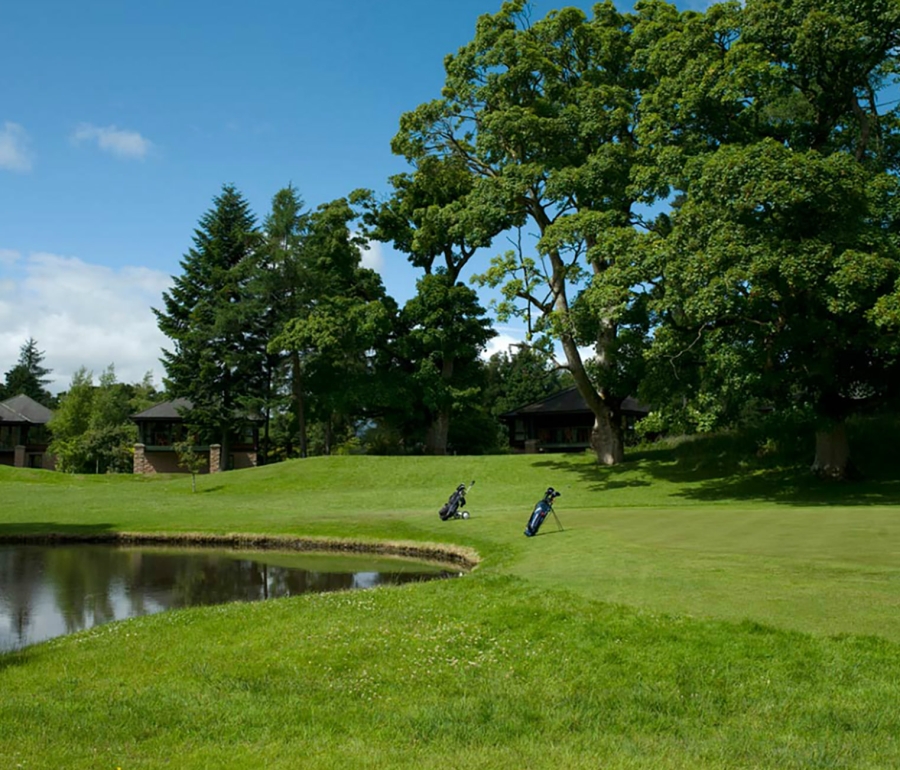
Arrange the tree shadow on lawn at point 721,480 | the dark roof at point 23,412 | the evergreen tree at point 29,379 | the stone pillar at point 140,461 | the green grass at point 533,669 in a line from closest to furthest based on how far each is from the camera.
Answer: the green grass at point 533,669 < the tree shadow on lawn at point 721,480 < the stone pillar at point 140,461 < the dark roof at point 23,412 < the evergreen tree at point 29,379

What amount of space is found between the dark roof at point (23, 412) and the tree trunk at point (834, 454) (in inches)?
2472

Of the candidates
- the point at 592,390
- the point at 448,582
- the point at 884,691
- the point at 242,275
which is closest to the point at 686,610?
the point at 884,691

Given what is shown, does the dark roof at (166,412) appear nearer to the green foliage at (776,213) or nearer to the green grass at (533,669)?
the green foliage at (776,213)

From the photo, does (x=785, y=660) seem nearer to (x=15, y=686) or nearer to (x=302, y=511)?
(x=15, y=686)

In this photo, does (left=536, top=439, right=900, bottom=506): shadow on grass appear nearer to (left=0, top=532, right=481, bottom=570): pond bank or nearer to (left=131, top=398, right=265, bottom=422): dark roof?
(left=0, top=532, right=481, bottom=570): pond bank

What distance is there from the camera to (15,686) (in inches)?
343

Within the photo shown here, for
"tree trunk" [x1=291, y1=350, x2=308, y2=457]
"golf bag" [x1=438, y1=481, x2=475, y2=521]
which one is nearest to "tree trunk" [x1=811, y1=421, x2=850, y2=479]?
"golf bag" [x1=438, y1=481, x2=475, y2=521]

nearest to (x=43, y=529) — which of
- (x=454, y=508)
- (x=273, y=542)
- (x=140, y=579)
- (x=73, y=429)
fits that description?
(x=273, y=542)

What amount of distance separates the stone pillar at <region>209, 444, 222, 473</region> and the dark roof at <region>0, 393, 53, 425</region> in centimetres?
2096

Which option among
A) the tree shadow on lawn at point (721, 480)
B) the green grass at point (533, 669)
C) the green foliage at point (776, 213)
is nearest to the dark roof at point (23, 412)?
the tree shadow on lawn at point (721, 480)

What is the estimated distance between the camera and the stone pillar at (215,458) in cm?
5906

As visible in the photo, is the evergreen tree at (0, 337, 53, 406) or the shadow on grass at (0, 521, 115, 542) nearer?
the shadow on grass at (0, 521, 115, 542)

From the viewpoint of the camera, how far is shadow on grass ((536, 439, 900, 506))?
2853 cm

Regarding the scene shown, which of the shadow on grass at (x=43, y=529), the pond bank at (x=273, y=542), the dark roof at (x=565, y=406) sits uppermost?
the dark roof at (x=565, y=406)
